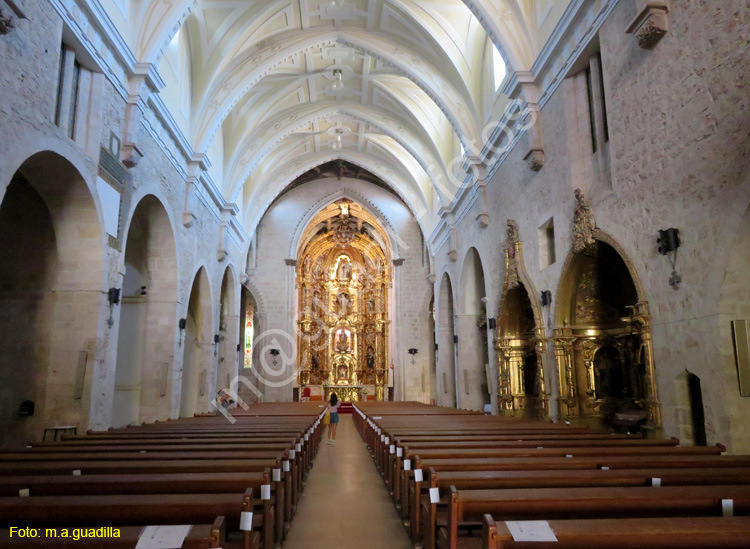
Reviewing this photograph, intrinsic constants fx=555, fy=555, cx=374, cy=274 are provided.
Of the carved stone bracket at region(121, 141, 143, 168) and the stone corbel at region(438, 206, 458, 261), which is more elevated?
the stone corbel at region(438, 206, 458, 261)

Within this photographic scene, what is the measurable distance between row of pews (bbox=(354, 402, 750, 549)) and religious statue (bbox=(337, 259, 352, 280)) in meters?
26.9

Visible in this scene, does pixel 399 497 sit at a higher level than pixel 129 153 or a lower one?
lower

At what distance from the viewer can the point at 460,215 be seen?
17.5m

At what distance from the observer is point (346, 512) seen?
6273 mm

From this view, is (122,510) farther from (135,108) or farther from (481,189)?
(481,189)

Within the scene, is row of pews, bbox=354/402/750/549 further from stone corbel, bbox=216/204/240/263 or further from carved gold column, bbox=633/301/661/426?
stone corbel, bbox=216/204/240/263

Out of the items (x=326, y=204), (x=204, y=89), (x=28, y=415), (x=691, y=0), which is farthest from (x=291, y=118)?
(x=691, y=0)

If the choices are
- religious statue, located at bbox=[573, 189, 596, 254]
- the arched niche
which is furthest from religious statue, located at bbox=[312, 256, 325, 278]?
religious statue, located at bbox=[573, 189, 596, 254]

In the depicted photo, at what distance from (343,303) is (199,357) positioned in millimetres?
15682

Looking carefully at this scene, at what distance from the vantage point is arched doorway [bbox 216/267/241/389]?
20.2 m

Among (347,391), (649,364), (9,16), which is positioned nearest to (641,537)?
(649,364)

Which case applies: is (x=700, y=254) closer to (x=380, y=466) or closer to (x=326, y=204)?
(x=380, y=466)

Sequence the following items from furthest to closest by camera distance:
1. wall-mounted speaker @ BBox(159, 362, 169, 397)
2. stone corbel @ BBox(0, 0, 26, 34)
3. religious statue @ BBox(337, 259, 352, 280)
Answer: religious statue @ BBox(337, 259, 352, 280)
wall-mounted speaker @ BBox(159, 362, 169, 397)
stone corbel @ BBox(0, 0, 26, 34)

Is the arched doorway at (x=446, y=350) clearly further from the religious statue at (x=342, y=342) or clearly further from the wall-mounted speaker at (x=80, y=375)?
the wall-mounted speaker at (x=80, y=375)
